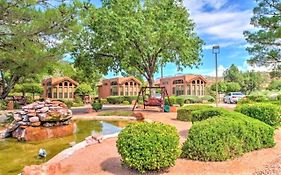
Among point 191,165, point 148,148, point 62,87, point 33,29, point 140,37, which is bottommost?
point 191,165

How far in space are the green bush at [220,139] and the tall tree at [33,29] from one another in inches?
242

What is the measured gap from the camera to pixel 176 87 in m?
45.0

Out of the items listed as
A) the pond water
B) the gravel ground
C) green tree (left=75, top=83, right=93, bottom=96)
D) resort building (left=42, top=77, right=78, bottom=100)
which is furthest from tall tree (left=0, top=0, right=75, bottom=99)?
resort building (left=42, top=77, right=78, bottom=100)

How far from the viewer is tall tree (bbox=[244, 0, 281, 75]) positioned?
63.9 ft

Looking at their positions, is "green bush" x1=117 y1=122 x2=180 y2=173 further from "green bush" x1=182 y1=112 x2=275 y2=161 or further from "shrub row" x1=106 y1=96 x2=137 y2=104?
"shrub row" x1=106 y1=96 x2=137 y2=104

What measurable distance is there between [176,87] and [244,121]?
3809 cm

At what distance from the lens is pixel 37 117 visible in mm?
10969

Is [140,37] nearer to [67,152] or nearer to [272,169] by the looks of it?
[67,152]

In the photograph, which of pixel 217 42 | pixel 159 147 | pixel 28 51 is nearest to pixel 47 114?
pixel 28 51

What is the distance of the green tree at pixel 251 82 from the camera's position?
171 feet

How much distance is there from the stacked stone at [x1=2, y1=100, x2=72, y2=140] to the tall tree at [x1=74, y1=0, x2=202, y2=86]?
22.0 feet

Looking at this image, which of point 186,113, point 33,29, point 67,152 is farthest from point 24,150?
point 186,113

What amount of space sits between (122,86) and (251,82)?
24.7m

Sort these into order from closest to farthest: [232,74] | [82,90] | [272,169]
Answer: [272,169]
[82,90]
[232,74]
